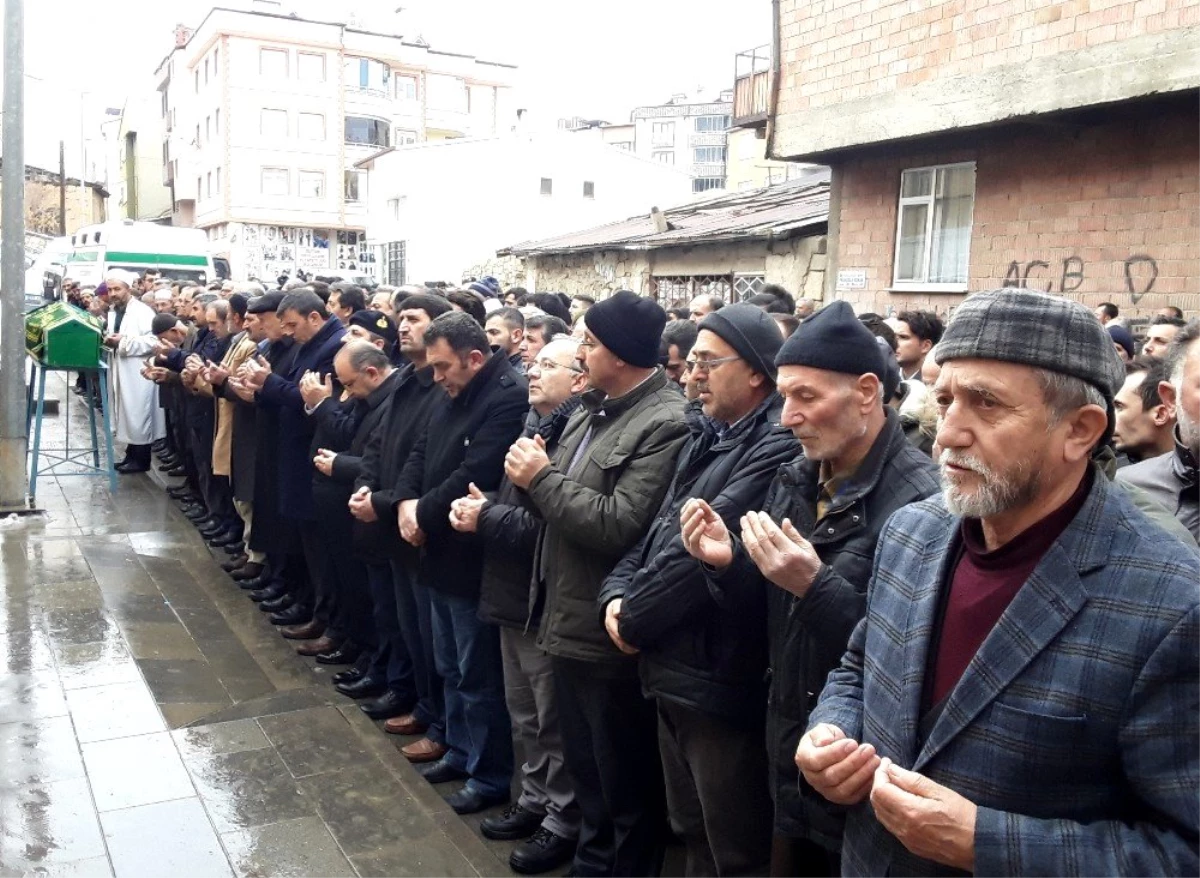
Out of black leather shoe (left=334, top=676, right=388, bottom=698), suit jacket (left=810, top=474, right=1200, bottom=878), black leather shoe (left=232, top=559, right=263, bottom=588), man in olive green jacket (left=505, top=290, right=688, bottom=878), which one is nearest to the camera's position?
suit jacket (left=810, top=474, right=1200, bottom=878)

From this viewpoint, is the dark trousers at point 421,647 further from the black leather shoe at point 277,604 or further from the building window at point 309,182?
the building window at point 309,182

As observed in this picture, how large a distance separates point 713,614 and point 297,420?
4264 mm

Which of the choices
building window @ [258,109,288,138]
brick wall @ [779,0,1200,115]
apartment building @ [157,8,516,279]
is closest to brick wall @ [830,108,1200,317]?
brick wall @ [779,0,1200,115]

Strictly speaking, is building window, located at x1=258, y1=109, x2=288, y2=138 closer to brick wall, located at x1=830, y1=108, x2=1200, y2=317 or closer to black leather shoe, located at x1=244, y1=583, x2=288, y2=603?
brick wall, located at x1=830, y1=108, x2=1200, y2=317

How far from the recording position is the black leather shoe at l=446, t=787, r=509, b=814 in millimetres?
4652

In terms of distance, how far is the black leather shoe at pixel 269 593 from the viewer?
24.3 ft

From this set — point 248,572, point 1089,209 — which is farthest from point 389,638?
point 1089,209

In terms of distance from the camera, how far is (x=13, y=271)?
910 centimetres

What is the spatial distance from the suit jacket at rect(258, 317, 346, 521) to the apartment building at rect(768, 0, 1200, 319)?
6620 mm

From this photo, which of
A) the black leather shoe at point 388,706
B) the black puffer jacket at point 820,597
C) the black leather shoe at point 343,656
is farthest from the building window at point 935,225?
the black puffer jacket at point 820,597

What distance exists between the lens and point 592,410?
4035 mm

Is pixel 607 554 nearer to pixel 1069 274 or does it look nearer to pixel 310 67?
pixel 1069 274

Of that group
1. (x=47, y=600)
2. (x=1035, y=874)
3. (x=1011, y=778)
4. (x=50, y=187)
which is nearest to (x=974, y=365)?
(x=1011, y=778)

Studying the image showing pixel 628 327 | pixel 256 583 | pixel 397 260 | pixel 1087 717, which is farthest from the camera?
pixel 397 260
